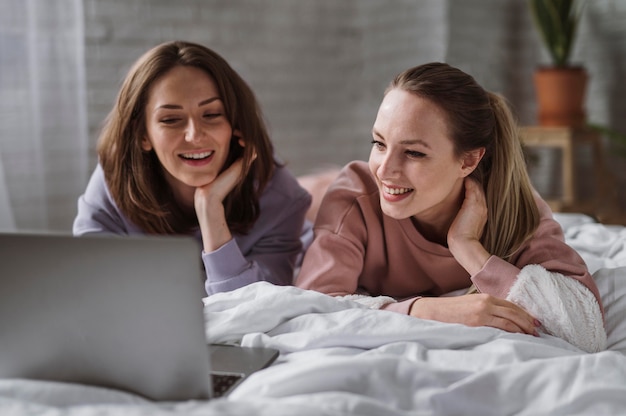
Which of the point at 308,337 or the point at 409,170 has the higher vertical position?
the point at 409,170

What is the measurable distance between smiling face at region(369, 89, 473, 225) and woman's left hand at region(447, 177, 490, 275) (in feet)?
0.19

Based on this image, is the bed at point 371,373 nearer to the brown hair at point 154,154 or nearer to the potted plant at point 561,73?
the brown hair at point 154,154

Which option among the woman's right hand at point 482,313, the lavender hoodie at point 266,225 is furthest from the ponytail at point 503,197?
the lavender hoodie at point 266,225

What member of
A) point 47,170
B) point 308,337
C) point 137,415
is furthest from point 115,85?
point 137,415

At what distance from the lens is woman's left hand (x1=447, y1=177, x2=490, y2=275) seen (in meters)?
1.39

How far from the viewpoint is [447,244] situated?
1.50 metres

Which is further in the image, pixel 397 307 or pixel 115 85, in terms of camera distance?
pixel 115 85

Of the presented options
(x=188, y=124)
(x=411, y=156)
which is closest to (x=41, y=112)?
(x=188, y=124)

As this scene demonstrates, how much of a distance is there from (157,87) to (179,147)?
0.14m

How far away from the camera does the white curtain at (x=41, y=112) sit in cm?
264

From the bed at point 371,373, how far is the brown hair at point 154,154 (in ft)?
1.75

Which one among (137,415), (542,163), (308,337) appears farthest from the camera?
(542,163)

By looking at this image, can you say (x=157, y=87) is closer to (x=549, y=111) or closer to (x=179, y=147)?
(x=179, y=147)

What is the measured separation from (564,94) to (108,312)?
9.12 ft
